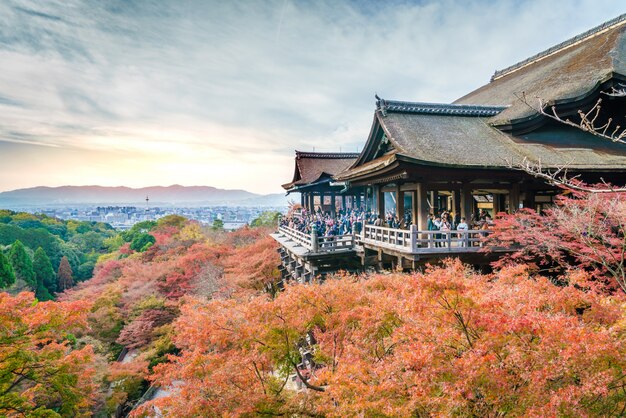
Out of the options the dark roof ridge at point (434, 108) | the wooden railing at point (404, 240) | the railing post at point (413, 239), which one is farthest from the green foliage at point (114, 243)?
the railing post at point (413, 239)

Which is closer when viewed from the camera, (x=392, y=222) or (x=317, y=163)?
(x=392, y=222)

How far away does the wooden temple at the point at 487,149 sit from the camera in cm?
1062

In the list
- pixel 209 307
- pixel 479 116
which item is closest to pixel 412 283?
pixel 209 307

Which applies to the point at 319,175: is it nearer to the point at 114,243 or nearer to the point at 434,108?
the point at 434,108

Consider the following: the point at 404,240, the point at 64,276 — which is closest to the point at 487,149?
the point at 404,240

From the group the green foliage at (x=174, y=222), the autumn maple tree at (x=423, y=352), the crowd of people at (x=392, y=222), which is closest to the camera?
the autumn maple tree at (x=423, y=352)

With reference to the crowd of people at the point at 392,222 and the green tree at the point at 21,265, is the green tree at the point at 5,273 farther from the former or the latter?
the crowd of people at the point at 392,222

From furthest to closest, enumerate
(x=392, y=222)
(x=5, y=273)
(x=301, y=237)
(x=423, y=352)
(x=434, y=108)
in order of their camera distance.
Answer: (x=5, y=273), (x=301, y=237), (x=434, y=108), (x=392, y=222), (x=423, y=352)

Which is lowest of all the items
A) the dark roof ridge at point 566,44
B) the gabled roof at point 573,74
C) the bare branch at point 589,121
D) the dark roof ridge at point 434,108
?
the bare branch at point 589,121

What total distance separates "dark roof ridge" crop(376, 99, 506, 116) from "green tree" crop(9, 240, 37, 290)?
133 feet

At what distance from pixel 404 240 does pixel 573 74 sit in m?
10.9

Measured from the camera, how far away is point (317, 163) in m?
28.7

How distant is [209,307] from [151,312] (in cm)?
1354

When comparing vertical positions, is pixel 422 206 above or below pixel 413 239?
above
